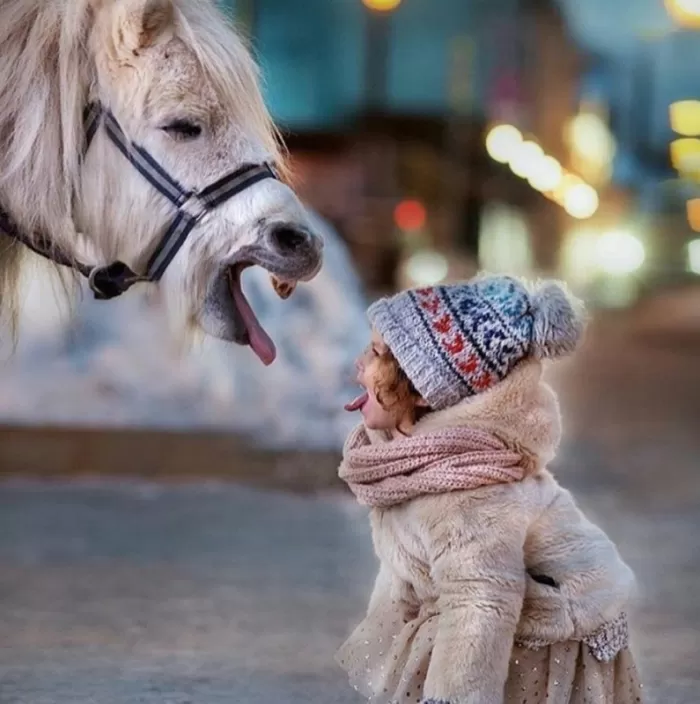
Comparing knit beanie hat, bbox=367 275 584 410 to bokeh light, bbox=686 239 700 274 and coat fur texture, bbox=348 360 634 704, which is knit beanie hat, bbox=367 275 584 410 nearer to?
coat fur texture, bbox=348 360 634 704

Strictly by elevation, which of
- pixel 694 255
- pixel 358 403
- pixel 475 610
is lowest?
pixel 475 610

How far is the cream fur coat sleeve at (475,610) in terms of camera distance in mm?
2850

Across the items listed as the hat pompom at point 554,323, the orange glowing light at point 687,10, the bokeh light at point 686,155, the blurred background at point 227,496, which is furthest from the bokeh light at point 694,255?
the hat pompom at point 554,323

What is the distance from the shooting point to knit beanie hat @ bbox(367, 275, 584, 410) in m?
3.08

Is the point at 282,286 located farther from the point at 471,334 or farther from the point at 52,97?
the point at 52,97

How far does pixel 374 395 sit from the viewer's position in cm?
316

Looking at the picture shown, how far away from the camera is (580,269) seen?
59.4m

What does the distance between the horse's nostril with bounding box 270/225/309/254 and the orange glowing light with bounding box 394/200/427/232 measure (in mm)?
34028

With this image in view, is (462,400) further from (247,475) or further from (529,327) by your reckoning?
(247,475)

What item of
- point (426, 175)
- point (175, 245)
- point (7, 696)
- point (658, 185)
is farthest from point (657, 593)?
point (658, 185)

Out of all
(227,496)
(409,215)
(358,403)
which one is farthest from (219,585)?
(409,215)

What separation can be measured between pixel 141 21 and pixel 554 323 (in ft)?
3.59

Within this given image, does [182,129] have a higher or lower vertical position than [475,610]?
higher

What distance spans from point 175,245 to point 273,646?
8.27 feet
